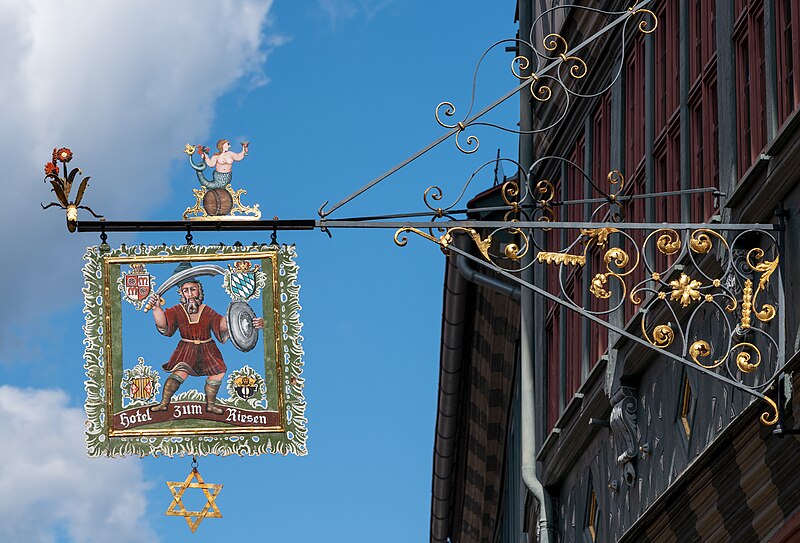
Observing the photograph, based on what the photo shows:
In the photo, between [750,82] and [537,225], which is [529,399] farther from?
[537,225]

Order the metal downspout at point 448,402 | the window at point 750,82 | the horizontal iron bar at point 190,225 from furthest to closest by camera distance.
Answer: the metal downspout at point 448,402
the horizontal iron bar at point 190,225
the window at point 750,82

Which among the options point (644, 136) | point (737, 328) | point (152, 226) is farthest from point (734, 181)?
point (152, 226)

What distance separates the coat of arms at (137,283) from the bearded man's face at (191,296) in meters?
0.38

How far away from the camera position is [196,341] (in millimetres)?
23109

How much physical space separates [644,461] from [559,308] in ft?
19.0

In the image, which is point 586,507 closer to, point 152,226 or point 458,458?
point 152,226

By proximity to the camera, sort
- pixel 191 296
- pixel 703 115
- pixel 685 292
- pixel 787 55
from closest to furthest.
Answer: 1. pixel 685 292
2. pixel 787 55
3. pixel 703 115
4. pixel 191 296

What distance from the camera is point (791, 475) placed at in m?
13.6

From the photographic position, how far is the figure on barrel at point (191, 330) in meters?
22.9

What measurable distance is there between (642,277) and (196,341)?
18.6 ft

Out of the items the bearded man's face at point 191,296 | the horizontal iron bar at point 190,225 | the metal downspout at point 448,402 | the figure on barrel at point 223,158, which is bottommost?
the metal downspout at point 448,402

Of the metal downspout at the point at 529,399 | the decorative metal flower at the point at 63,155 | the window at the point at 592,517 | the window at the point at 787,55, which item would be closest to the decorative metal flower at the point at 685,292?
the window at the point at 787,55

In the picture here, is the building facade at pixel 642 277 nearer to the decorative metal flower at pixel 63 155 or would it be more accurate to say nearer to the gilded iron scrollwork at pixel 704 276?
the gilded iron scrollwork at pixel 704 276

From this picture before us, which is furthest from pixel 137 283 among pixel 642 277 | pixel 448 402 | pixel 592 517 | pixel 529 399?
pixel 448 402
